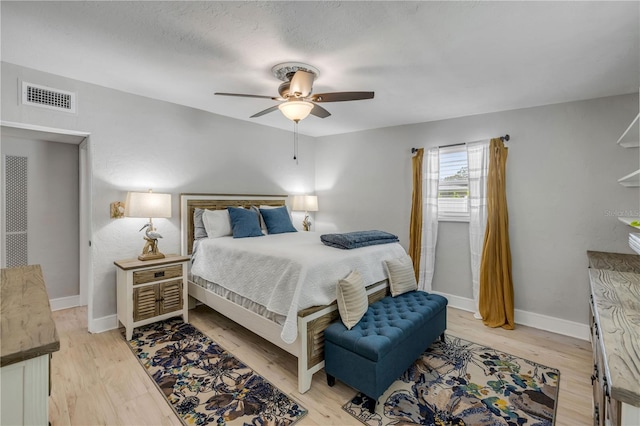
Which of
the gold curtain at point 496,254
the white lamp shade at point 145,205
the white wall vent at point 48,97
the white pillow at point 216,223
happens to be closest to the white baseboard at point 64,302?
the white lamp shade at point 145,205

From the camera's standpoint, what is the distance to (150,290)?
3.07 m

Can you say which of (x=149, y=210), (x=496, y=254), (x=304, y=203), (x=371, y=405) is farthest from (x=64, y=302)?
(x=496, y=254)

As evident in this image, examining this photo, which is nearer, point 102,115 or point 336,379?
point 336,379

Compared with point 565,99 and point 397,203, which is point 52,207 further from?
point 565,99

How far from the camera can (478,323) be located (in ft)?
11.4

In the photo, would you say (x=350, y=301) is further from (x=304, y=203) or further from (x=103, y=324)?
(x=304, y=203)

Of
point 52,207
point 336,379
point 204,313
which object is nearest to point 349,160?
point 204,313

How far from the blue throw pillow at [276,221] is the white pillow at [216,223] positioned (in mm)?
529

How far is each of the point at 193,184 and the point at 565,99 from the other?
4360 millimetres

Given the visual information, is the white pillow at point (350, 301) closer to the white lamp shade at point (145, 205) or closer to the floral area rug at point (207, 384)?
the floral area rug at point (207, 384)

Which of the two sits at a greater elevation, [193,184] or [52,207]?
[193,184]

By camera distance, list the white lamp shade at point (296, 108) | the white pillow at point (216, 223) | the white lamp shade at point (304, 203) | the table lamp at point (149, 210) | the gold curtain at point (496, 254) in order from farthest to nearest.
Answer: the white lamp shade at point (304, 203)
the white pillow at point (216, 223)
the gold curtain at point (496, 254)
the table lamp at point (149, 210)
the white lamp shade at point (296, 108)

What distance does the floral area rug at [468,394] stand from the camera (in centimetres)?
195

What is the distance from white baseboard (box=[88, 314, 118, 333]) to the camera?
310cm
